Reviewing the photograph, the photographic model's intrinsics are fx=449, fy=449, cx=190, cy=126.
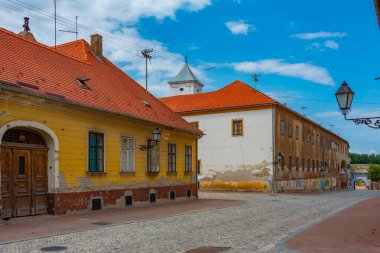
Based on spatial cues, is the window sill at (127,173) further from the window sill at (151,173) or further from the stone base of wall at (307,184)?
the stone base of wall at (307,184)

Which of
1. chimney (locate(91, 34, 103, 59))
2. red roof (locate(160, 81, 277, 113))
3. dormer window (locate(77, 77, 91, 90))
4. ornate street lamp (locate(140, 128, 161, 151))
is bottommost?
ornate street lamp (locate(140, 128, 161, 151))

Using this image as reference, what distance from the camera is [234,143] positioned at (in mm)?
37781

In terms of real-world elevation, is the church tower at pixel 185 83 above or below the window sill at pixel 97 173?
above

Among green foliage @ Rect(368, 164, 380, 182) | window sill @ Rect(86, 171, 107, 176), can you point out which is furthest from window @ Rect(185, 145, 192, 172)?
green foliage @ Rect(368, 164, 380, 182)

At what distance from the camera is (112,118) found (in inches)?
723

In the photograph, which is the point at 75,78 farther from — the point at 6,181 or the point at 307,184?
the point at 307,184

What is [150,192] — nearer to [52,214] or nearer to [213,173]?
[52,214]

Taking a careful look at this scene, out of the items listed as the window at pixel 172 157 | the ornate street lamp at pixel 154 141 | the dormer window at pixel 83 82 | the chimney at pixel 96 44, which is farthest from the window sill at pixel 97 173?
the chimney at pixel 96 44

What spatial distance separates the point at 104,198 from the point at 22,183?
4.27 metres

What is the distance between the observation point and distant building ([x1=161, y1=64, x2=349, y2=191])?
119ft

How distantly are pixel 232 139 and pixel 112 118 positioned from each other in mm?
20698

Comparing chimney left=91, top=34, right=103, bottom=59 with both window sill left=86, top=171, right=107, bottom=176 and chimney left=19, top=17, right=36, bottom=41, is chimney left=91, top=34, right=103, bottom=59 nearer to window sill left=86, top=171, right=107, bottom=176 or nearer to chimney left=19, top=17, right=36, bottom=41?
chimney left=19, top=17, right=36, bottom=41

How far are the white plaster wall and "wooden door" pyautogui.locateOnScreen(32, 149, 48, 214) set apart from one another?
23453 mm

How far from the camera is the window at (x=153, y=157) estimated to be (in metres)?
21.5
